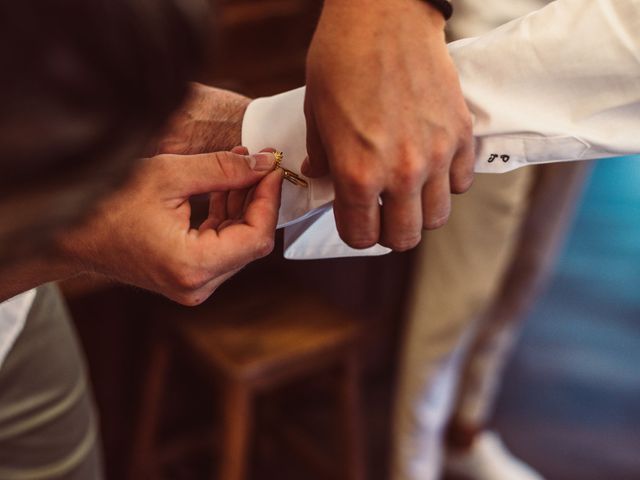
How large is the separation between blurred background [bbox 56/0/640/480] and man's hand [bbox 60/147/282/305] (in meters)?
0.64

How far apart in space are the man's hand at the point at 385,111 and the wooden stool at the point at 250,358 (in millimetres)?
821

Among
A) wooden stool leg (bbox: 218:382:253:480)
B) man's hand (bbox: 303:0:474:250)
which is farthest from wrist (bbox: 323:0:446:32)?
wooden stool leg (bbox: 218:382:253:480)

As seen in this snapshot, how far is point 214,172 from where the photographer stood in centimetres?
73

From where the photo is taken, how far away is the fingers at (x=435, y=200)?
71cm

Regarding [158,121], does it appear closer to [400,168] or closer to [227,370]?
[400,168]

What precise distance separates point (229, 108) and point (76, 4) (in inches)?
26.9

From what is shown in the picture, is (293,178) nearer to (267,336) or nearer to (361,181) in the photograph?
(361,181)

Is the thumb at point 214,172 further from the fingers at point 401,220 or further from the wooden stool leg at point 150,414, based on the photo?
the wooden stool leg at point 150,414

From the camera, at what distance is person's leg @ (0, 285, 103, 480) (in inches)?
34.9

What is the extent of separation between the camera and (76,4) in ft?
0.84

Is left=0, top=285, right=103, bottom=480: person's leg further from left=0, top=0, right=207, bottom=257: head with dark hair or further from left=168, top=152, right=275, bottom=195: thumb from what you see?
left=0, top=0, right=207, bottom=257: head with dark hair

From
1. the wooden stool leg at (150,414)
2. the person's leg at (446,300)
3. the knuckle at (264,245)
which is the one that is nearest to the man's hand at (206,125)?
the knuckle at (264,245)

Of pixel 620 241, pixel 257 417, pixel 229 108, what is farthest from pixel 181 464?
pixel 620 241

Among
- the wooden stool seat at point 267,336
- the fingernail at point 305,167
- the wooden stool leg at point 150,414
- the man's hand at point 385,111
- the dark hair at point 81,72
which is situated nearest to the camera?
the dark hair at point 81,72
